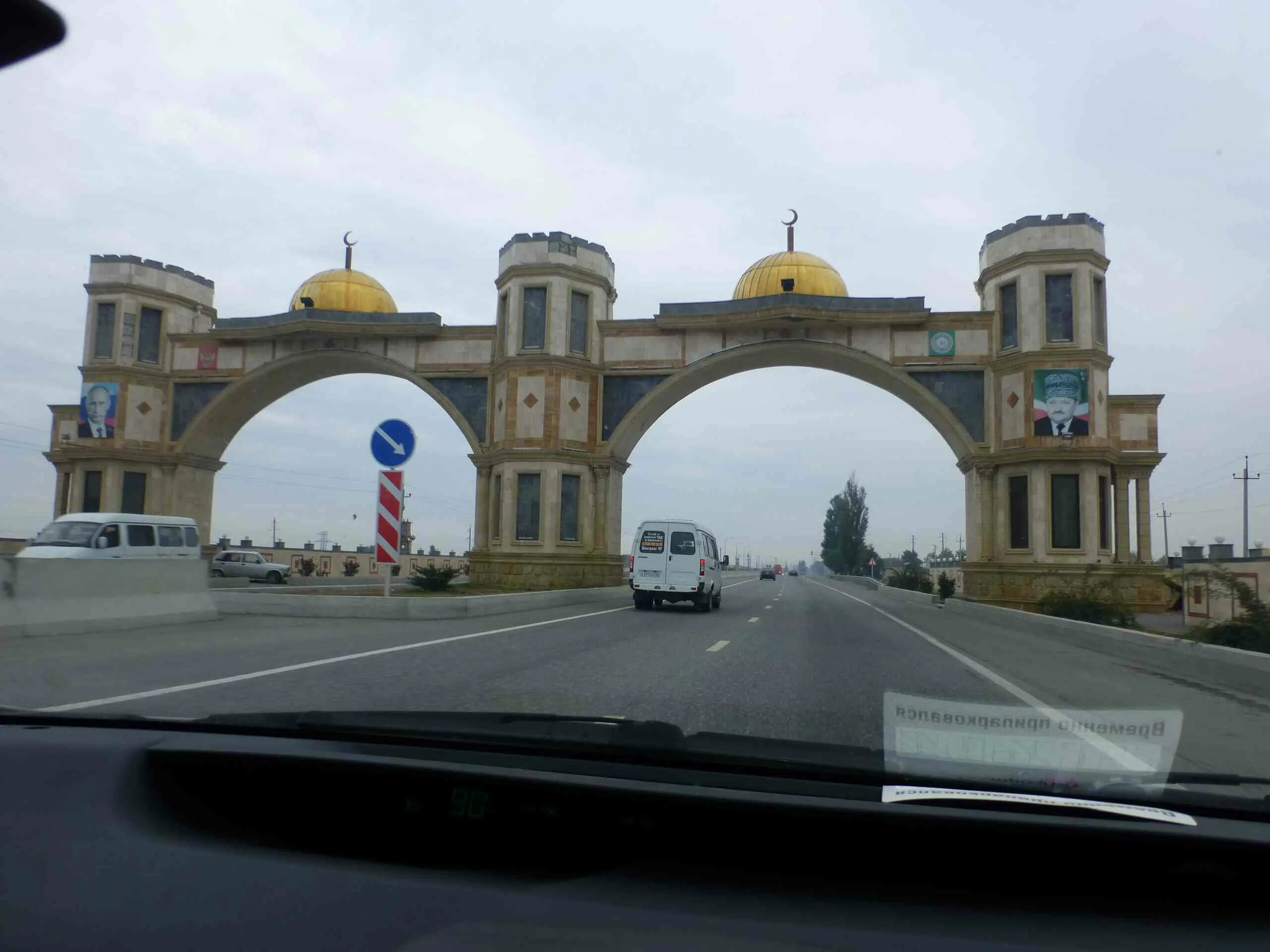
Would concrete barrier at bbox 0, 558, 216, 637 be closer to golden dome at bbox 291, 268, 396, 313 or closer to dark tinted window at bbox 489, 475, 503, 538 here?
dark tinted window at bbox 489, 475, 503, 538

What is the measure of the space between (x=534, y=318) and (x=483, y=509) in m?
7.27

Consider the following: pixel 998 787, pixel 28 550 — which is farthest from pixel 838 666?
pixel 28 550

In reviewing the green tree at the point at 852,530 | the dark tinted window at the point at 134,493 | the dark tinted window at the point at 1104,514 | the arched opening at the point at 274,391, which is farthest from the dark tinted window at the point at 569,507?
the green tree at the point at 852,530

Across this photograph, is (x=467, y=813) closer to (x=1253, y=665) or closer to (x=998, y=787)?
(x=998, y=787)

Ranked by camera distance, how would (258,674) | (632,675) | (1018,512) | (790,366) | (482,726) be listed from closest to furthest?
1. (482,726)
2. (258,674)
3. (632,675)
4. (1018,512)
5. (790,366)

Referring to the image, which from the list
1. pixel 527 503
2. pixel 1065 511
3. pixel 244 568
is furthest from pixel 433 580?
pixel 1065 511

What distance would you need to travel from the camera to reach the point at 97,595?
1252 centimetres

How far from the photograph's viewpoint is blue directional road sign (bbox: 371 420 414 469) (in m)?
15.2

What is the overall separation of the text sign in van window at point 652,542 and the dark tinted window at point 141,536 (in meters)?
12.1

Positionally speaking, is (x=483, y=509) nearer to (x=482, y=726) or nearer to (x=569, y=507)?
(x=569, y=507)

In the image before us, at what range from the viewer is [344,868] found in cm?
242

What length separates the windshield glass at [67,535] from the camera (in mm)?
20781

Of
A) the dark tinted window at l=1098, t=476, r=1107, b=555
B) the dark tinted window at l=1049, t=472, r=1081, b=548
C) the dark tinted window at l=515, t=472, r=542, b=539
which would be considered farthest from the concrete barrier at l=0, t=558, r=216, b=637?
the dark tinted window at l=1098, t=476, r=1107, b=555

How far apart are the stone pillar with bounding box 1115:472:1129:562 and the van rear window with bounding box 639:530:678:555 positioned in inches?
619
